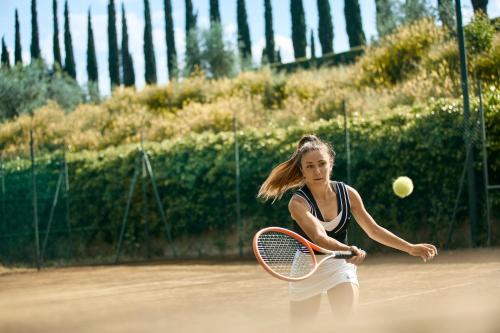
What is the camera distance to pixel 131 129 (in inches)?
1034

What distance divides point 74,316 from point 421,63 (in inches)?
635

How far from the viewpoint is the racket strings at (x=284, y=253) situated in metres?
4.66

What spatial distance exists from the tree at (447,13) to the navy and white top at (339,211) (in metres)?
17.3

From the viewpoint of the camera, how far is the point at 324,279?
460cm

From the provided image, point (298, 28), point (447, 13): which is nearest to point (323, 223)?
point (447, 13)

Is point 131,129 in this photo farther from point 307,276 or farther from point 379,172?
point 307,276

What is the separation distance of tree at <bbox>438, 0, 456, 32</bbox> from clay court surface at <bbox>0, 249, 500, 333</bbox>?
10.1m

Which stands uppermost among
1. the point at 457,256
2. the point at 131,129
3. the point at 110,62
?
the point at 110,62

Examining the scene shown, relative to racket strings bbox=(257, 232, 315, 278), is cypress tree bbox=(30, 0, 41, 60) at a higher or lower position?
higher

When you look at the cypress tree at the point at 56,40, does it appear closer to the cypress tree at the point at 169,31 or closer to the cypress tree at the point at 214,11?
the cypress tree at the point at 169,31

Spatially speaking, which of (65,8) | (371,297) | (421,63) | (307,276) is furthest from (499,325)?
(65,8)

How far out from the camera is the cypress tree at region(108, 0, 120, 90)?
47.9m

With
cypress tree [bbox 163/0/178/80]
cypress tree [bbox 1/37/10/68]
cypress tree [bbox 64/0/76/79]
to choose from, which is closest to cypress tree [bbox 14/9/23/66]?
cypress tree [bbox 64/0/76/79]

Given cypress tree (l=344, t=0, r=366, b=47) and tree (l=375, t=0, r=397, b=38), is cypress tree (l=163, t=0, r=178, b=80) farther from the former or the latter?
tree (l=375, t=0, r=397, b=38)
